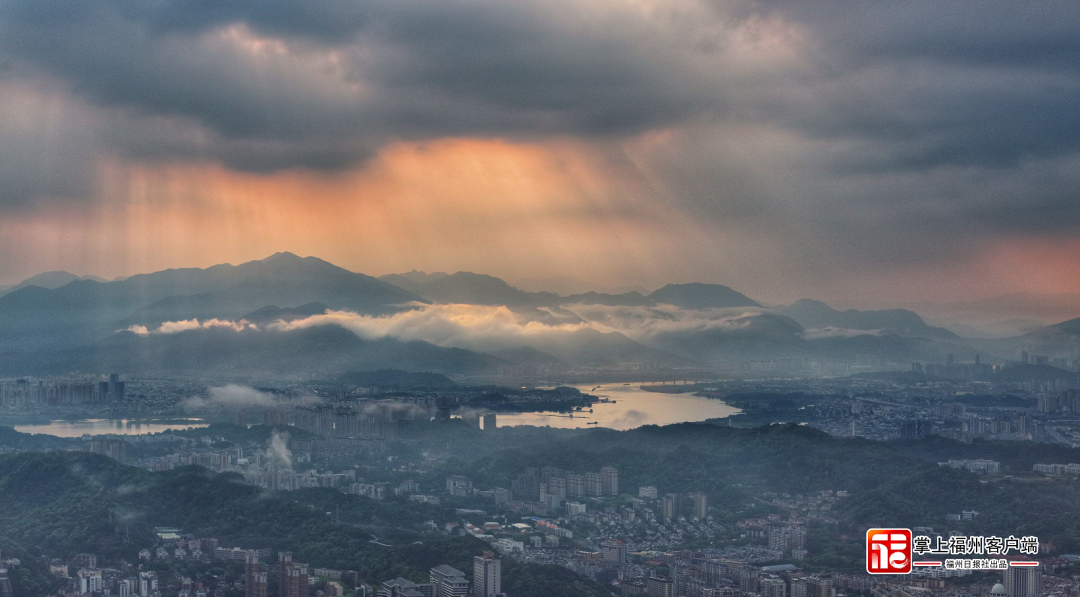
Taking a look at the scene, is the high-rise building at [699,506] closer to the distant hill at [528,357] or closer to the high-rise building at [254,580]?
the high-rise building at [254,580]

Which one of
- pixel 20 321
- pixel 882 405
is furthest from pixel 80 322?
pixel 882 405

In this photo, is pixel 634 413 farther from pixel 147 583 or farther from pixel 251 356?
pixel 147 583

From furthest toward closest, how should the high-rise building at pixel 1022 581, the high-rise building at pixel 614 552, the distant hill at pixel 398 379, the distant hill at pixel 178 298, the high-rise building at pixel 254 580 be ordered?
the distant hill at pixel 178 298 < the distant hill at pixel 398 379 < the high-rise building at pixel 614 552 < the high-rise building at pixel 254 580 < the high-rise building at pixel 1022 581

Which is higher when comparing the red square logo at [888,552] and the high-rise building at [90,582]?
the red square logo at [888,552]

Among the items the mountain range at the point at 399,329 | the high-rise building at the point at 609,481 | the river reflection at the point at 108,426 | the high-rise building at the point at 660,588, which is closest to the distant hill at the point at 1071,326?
the mountain range at the point at 399,329

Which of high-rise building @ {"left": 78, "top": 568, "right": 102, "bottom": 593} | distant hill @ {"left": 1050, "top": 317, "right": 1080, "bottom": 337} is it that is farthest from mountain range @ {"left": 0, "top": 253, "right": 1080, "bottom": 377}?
high-rise building @ {"left": 78, "top": 568, "right": 102, "bottom": 593}

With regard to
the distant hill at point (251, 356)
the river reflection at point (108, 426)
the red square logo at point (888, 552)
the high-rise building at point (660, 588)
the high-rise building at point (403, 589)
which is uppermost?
the distant hill at point (251, 356)

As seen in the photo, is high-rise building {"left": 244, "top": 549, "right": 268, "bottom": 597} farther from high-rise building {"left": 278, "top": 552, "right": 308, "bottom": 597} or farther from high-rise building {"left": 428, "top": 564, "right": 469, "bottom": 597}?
high-rise building {"left": 428, "top": 564, "right": 469, "bottom": 597}
